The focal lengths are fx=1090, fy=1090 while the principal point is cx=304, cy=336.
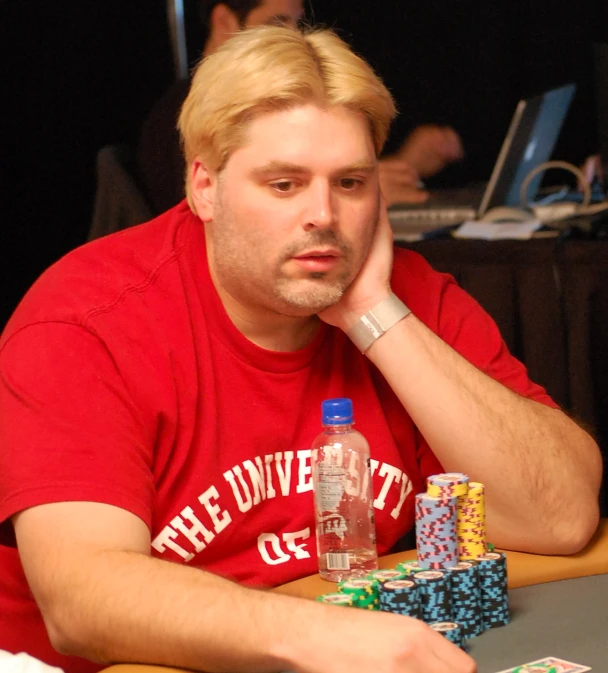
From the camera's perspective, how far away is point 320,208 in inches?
61.2

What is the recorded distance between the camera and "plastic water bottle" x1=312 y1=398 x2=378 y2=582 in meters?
1.51

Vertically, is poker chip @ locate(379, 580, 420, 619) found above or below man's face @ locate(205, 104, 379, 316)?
below

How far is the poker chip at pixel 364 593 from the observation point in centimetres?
123

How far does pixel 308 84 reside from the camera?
61.5 inches

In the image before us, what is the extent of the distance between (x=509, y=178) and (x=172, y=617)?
235 cm

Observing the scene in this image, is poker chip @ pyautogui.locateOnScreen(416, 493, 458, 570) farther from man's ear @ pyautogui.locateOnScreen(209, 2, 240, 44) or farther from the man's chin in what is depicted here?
man's ear @ pyautogui.locateOnScreen(209, 2, 240, 44)

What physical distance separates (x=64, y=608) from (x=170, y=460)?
30 centimetres

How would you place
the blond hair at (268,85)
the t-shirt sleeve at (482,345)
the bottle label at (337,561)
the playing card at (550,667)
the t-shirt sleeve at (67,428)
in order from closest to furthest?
the playing card at (550,667) < the t-shirt sleeve at (67,428) < the bottle label at (337,561) < the blond hair at (268,85) < the t-shirt sleeve at (482,345)

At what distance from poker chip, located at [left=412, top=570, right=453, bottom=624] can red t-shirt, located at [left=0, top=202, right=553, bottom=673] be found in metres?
0.37

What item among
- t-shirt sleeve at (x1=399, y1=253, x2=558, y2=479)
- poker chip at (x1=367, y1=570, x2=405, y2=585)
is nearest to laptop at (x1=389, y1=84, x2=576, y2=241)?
t-shirt sleeve at (x1=399, y1=253, x2=558, y2=479)

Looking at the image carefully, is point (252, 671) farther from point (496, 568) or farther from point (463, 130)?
point (463, 130)

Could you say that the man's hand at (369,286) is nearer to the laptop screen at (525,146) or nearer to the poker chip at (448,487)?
the poker chip at (448,487)

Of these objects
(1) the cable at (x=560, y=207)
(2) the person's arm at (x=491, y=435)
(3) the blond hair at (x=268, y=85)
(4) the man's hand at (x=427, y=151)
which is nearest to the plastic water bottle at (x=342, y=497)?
(2) the person's arm at (x=491, y=435)

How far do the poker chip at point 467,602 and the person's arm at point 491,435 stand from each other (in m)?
0.35
